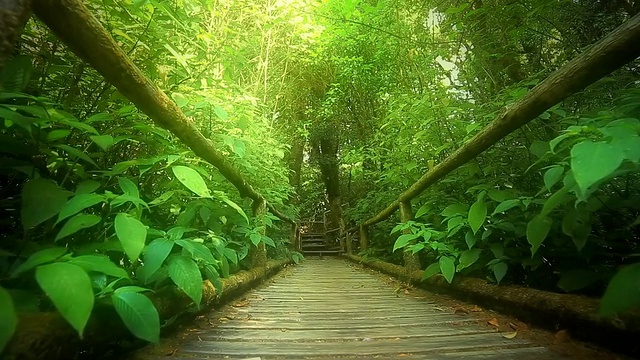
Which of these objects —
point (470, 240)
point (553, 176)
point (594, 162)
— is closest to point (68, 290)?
point (594, 162)

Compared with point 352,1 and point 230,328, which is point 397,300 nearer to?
point 230,328

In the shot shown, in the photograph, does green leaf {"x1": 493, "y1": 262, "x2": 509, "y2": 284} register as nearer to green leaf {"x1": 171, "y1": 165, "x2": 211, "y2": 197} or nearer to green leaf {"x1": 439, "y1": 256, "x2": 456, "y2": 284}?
green leaf {"x1": 439, "y1": 256, "x2": 456, "y2": 284}

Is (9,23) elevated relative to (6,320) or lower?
elevated

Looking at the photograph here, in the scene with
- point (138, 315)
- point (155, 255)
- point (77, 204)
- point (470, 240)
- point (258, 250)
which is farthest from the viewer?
point (258, 250)

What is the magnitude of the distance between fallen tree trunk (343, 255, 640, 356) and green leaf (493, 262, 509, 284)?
8cm

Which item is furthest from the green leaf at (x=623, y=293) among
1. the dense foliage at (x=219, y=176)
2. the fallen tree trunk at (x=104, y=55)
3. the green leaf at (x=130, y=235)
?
the fallen tree trunk at (x=104, y=55)

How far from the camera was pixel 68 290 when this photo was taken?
75 centimetres

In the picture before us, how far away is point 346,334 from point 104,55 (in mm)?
1611

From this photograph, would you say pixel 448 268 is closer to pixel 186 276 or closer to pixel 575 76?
pixel 575 76

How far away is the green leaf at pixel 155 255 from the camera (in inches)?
45.8

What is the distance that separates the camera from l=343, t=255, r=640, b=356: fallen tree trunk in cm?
112

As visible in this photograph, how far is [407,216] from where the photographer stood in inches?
146

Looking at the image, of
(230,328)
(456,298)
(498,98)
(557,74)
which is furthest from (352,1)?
(230,328)

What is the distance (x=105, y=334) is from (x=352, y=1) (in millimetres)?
4431
